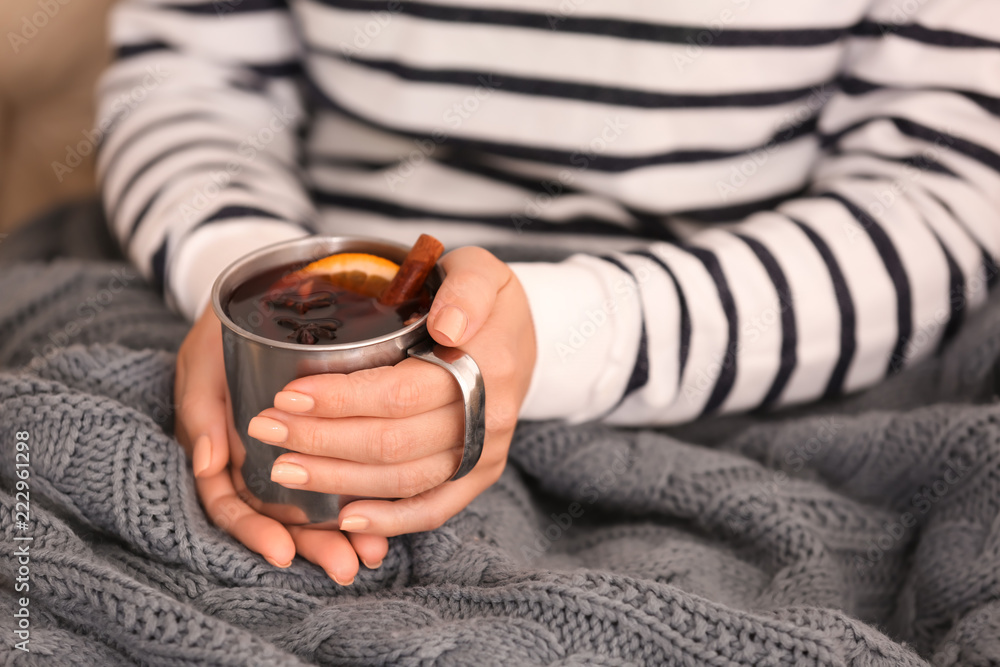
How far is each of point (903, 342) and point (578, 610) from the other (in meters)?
0.45

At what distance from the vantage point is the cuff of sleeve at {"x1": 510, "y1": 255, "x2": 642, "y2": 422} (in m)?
0.62

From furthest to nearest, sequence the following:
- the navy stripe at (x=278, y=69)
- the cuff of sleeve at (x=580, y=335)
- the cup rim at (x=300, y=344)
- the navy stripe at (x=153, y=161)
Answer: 1. the navy stripe at (x=278, y=69)
2. the navy stripe at (x=153, y=161)
3. the cuff of sleeve at (x=580, y=335)
4. the cup rim at (x=300, y=344)

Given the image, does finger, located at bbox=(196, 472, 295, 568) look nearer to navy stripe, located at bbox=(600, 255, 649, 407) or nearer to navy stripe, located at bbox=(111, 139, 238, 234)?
navy stripe, located at bbox=(600, 255, 649, 407)

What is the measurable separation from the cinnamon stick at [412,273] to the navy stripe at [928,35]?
54 centimetres

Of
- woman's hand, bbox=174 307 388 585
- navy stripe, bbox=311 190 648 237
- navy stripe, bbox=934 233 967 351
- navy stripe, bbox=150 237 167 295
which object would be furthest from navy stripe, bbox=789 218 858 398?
navy stripe, bbox=150 237 167 295

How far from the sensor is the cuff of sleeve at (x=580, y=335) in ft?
2.03

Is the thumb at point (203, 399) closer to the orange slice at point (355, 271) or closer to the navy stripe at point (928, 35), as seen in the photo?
the orange slice at point (355, 271)

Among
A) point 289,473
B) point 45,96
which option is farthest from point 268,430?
point 45,96

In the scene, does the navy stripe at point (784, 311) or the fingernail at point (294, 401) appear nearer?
the fingernail at point (294, 401)

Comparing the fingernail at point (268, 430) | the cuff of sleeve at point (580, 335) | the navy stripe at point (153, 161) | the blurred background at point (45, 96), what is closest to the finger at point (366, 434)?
the fingernail at point (268, 430)

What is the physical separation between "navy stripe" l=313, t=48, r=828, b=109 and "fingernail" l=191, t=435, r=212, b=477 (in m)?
0.47

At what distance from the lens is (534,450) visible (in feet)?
2.09

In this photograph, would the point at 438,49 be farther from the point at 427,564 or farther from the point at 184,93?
the point at 427,564

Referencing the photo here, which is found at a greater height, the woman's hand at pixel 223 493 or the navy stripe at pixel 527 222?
the navy stripe at pixel 527 222
